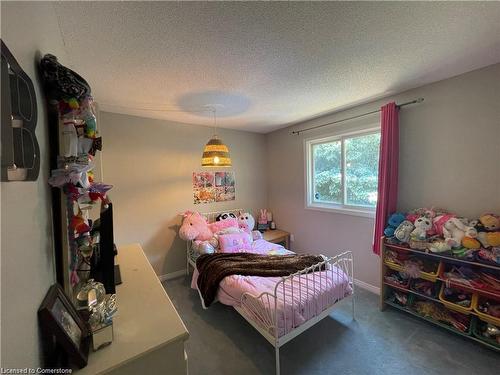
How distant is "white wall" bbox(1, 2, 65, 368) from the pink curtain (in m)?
2.75

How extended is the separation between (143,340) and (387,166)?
2.60m

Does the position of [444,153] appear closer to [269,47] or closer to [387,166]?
[387,166]

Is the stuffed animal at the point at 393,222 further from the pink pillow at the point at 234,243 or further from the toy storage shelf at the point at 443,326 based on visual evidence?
the pink pillow at the point at 234,243

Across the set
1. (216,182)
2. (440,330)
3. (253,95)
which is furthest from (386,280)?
(216,182)

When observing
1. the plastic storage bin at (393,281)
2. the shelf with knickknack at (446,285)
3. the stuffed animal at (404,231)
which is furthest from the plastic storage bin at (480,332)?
the stuffed animal at (404,231)

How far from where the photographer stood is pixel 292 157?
12.2 feet

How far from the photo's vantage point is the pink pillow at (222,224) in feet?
10.6

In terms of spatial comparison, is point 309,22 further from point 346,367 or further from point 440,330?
point 440,330

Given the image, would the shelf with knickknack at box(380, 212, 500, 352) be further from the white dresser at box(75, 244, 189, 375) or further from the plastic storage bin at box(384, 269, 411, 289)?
the white dresser at box(75, 244, 189, 375)

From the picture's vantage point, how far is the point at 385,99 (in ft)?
8.14

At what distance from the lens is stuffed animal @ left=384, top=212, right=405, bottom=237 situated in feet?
7.41

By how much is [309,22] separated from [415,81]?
1536 millimetres

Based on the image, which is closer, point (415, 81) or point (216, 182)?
point (415, 81)

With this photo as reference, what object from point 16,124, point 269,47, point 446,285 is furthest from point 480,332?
point 16,124
